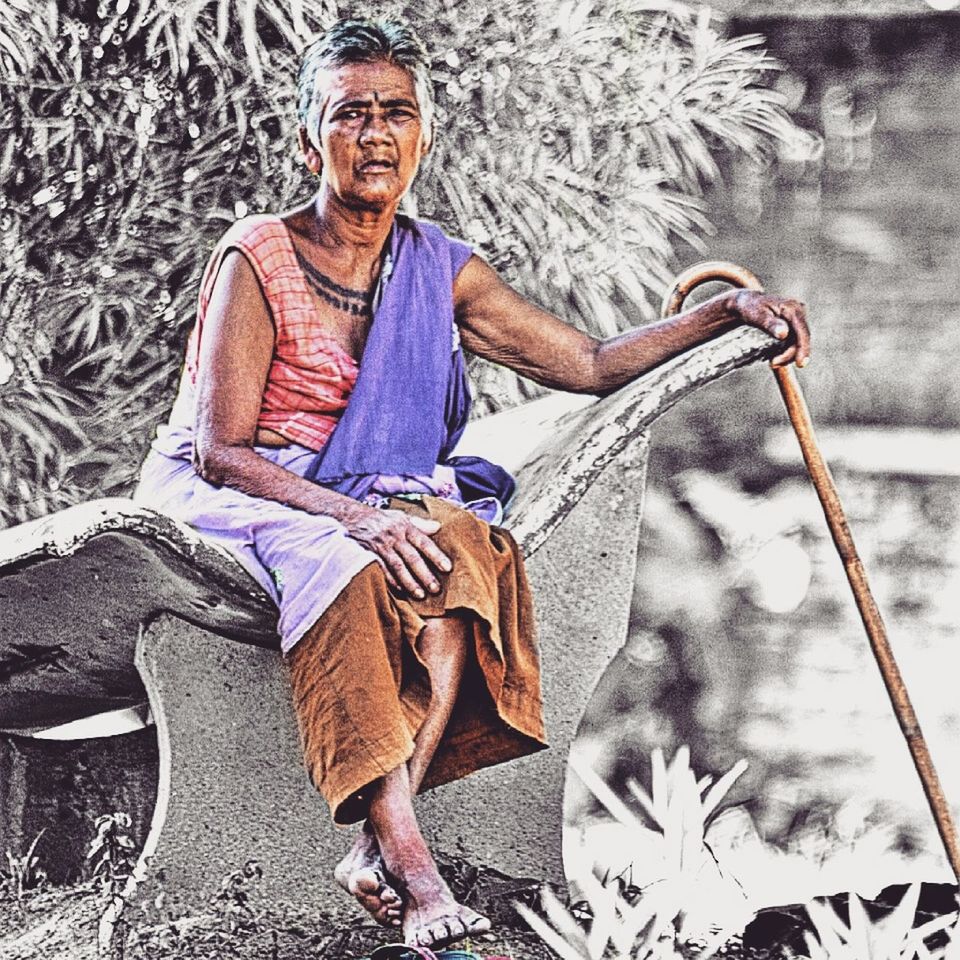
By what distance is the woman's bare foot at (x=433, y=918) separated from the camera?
9.37 ft

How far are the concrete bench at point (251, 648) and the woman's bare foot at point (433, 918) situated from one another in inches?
18.0

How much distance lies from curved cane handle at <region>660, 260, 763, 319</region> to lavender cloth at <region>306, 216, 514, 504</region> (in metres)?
0.43

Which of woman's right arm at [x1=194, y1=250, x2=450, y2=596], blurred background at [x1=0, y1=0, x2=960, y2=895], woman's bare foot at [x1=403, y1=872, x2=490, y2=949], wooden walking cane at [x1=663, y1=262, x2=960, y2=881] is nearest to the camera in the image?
woman's bare foot at [x1=403, y1=872, x2=490, y2=949]

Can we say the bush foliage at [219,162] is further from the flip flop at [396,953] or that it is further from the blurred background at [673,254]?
the flip flop at [396,953]

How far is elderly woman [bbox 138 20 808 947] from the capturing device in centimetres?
292

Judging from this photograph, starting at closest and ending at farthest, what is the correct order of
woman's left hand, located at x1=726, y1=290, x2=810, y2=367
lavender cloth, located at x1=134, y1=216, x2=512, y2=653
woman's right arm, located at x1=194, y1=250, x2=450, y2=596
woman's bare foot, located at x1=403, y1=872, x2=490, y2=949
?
1. woman's bare foot, located at x1=403, y1=872, x2=490, y2=949
2. lavender cloth, located at x1=134, y1=216, x2=512, y2=653
3. woman's right arm, located at x1=194, y1=250, x2=450, y2=596
4. woman's left hand, located at x1=726, y1=290, x2=810, y2=367

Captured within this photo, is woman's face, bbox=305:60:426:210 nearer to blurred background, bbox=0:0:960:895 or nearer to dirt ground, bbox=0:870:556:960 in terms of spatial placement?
dirt ground, bbox=0:870:556:960

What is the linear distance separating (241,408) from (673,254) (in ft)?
6.39

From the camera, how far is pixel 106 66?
4715 millimetres

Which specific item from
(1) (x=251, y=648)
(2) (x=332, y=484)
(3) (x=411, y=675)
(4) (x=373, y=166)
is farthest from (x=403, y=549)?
(4) (x=373, y=166)

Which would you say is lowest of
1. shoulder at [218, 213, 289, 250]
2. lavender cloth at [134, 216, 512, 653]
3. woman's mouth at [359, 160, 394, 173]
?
lavender cloth at [134, 216, 512, 653]

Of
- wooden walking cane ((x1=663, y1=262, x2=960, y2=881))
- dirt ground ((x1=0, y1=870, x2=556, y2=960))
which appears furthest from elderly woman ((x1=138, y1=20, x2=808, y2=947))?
dirt ground ((x1=0, y1=870, x2=556, y2=960))

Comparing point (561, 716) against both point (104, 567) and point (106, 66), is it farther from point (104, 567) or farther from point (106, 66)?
point (106, 66)

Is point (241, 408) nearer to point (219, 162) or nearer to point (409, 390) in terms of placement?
point (409, 390)
